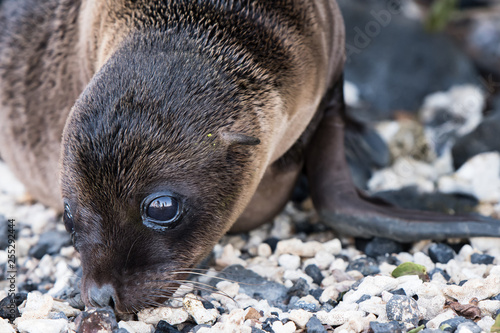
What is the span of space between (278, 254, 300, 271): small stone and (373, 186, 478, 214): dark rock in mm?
835

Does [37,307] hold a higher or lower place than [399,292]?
higher

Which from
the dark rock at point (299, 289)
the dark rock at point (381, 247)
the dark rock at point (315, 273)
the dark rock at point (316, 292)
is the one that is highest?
the dark rock at point (316, 292)

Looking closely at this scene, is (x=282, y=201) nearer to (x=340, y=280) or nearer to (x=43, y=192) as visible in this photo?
(x=340, y=280)

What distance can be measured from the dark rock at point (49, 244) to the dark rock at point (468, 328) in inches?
93.1

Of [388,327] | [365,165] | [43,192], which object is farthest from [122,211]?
[365,165]

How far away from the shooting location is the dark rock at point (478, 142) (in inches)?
180

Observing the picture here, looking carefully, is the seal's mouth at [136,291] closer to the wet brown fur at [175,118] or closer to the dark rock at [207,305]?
the wet brown fur at [175,118]

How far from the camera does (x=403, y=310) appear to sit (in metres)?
2.54

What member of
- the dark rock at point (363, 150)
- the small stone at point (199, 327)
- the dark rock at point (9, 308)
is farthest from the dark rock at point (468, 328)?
the dark rock at point (363, 150)

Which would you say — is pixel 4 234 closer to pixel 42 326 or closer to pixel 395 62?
pixel 42 326

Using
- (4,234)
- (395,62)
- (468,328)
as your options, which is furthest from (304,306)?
(395,62)

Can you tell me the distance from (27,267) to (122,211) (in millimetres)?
1326

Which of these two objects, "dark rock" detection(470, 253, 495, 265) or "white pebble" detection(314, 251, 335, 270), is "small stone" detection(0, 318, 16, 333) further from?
"dark rock" detection(470, 253, 495, 265)

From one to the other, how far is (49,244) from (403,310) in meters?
2.23
